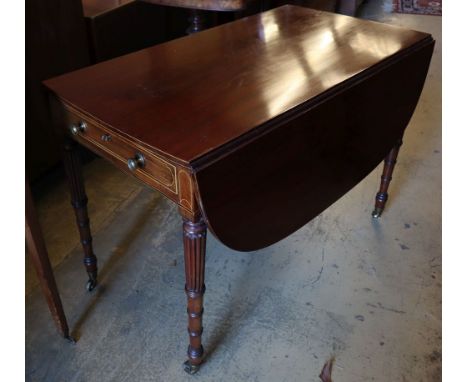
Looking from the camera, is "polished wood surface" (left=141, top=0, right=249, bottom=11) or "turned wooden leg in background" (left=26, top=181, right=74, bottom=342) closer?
"turned wooden leg in background" (left=26, top=181, right=74, bottom=342)

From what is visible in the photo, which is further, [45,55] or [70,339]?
[45,55]

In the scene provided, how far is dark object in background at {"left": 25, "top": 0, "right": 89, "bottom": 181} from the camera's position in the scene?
157 centimetres

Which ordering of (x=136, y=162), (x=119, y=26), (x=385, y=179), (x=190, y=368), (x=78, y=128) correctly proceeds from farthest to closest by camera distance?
1. (x=119, y=26)
2. (x=385, y=179)
3. (x=190, y=368)
4. (x=78, y=128)
5. (x=136, y=162)

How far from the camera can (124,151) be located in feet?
3.26

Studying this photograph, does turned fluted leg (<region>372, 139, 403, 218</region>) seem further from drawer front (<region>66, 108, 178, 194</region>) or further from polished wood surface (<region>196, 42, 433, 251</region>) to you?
drawer front (<region>66, 108, 178, 194</region>)

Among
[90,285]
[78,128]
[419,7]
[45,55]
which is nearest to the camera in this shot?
[78,128]

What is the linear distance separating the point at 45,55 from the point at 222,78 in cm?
80

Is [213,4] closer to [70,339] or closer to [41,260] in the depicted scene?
[41,260]

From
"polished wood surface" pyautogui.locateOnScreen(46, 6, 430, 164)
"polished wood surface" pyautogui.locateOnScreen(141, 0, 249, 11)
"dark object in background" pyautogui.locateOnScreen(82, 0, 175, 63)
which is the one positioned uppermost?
"polished wood surface" pyautogui.locateOnScreen(46, 6, 430, 164)

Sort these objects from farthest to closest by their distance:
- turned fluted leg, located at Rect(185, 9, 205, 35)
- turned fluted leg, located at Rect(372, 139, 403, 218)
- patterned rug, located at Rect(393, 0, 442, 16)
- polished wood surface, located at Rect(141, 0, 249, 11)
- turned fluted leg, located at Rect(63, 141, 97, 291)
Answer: patterned rug, located at Rect(393, 0, 442, 16) → turned fluted leg, located at Rect(185, 9, 205, 35) → polished wood surface, located at Rect(141, 0, 249, 11) → turned fluted leg, located at Rect(372, 139, 403, 218) → turned fluted leg, located at Rect(63, 141, 97, 291)

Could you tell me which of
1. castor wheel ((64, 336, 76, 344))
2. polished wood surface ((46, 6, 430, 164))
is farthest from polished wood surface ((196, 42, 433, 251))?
castor wheel ((64, 336, 76, 344))

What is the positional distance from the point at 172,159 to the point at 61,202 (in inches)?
45.8

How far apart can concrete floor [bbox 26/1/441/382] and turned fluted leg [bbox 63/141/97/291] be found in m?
0.11

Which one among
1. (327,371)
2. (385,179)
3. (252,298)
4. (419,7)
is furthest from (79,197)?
(419,7)
